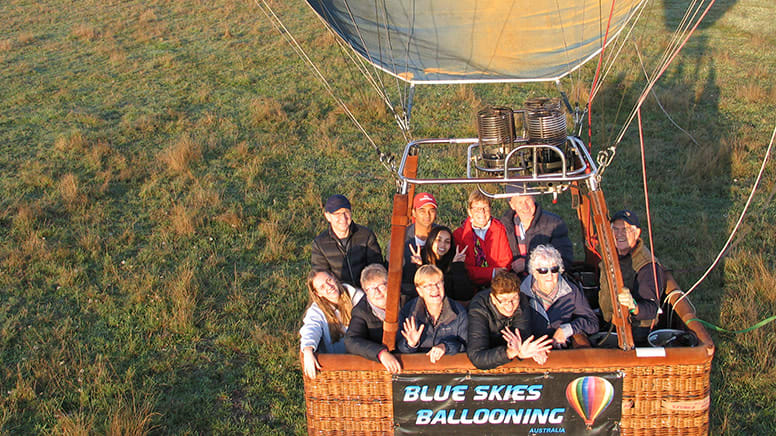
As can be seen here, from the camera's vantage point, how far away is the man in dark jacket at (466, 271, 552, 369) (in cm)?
311

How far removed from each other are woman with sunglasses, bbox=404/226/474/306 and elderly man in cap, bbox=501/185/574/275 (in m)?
0.40

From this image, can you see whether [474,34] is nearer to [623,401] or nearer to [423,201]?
[423,201]

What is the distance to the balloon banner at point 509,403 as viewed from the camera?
3.15 meters

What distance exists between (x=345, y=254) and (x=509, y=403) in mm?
1650

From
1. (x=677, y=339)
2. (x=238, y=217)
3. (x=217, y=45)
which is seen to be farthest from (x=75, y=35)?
(x=677, y=339)

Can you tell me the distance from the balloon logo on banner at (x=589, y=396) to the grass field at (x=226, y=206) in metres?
1.25

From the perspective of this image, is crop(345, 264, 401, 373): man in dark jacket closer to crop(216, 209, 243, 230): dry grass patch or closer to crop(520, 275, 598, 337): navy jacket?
crop(520, 275, 598, 337): navy jacket

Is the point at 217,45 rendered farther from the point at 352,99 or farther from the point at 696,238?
the point at 696,238

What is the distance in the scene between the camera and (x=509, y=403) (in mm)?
3207

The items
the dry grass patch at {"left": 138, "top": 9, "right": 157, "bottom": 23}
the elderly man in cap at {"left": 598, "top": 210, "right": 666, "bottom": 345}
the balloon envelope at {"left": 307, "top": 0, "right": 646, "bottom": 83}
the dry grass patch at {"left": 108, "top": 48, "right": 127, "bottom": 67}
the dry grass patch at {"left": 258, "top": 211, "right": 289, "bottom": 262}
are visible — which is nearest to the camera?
the elderly man in cap at {"left": 598, "top": 210, "right": 666, "bottom": 345}

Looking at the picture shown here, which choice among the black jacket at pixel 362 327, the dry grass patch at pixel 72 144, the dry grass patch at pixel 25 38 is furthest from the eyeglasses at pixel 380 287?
the dry grass patch at pixel 25 38

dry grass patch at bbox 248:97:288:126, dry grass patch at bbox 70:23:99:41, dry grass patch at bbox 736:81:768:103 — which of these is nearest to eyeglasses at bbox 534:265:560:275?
dry grass patch at bbox 248:97:288:126

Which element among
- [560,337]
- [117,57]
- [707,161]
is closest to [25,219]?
[560,337]

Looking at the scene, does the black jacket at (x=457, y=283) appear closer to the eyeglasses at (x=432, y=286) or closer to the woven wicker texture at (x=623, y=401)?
the eyeglasses at (x=432, y=286)
